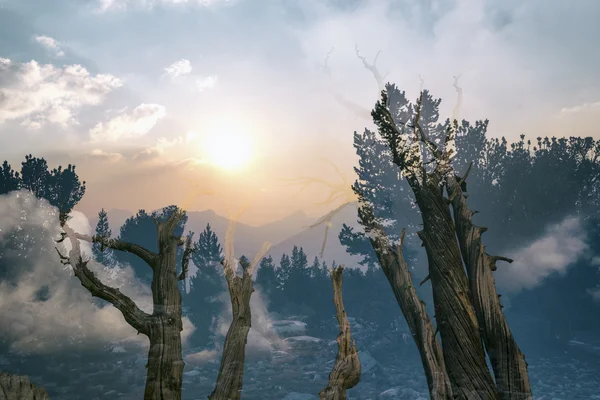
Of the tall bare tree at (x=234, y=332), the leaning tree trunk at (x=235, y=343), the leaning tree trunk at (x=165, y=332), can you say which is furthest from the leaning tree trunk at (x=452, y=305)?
A: the leaning tree trunk at (x=165, y=332)

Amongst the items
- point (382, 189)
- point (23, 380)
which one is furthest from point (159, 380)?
point (382, 189)

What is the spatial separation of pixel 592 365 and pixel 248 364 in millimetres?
32333

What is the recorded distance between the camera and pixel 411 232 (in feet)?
156

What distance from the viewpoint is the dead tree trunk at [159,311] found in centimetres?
594

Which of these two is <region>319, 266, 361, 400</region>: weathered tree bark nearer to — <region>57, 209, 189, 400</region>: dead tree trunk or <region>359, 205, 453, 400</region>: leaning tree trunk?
<region>359, 205, 453, 400</region>: leaning tree trunk

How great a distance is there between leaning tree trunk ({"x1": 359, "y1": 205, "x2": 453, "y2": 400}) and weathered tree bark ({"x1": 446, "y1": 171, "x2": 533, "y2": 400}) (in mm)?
579

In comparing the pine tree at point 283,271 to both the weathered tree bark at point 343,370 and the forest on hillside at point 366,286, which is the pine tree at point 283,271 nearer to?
the forest on hillside at point 366,286

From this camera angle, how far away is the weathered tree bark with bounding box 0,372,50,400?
3.55 meters

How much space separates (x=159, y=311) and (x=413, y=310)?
3.58m

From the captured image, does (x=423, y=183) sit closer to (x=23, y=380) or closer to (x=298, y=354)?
(x=23, y=380)

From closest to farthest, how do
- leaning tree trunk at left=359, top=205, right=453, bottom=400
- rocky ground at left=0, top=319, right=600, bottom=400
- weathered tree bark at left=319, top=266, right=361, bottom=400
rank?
leaning tree trunk at left=359, top=205, right=453, bottom=400 → weathered tree bark at left=319, top=266, right=361, bottom=400 → rocky ground at left=0, top=319, right=600, bottom=400

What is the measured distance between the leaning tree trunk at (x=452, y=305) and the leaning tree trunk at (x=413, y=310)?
12 centimetres

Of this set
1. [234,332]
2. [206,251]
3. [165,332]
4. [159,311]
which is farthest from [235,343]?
[206,251]

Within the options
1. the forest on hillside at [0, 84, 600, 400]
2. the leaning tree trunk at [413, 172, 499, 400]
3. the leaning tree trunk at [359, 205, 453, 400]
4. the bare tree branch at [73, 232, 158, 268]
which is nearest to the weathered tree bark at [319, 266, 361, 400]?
the leaning tree trunk at [359, 205, 453, 400]
